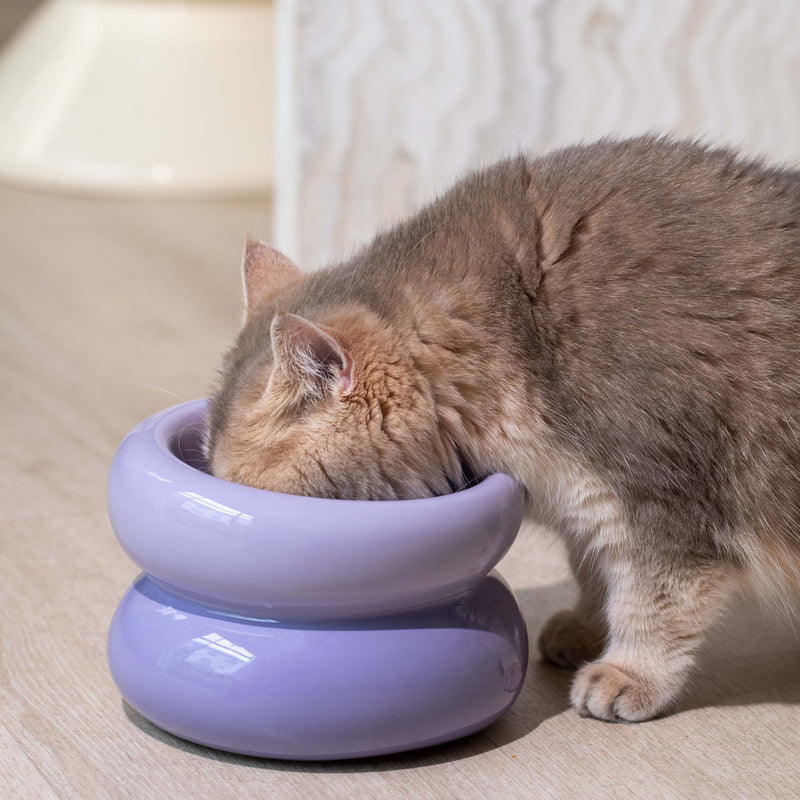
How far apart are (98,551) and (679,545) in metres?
1.12

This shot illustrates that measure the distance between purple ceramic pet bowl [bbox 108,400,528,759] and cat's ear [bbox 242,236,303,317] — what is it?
1.28ft

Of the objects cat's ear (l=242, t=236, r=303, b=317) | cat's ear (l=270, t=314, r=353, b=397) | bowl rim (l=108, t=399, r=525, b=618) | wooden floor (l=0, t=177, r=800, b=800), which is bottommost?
wooden floor (l=0, t=177, r=800, b=800)

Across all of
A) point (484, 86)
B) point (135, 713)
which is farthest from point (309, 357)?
point (484, 86)

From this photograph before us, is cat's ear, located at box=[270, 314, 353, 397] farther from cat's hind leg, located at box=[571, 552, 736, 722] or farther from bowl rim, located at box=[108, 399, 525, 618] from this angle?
cat's hind leg, located at box=[571, 552, 736, 722]

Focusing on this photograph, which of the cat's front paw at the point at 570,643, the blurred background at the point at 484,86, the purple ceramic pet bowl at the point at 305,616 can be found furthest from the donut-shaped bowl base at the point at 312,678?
the blurred background at the point at 484,86

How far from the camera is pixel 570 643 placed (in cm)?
185

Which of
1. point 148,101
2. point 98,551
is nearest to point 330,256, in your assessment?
point 98,551

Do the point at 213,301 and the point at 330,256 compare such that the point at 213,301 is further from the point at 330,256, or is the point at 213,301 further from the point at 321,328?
the point at 321,328

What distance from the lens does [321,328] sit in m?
1.53

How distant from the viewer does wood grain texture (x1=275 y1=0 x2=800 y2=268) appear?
297 cm

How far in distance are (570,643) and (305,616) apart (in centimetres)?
54

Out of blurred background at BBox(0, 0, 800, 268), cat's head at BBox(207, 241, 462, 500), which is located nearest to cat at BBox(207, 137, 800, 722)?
cat's head at BBox(207, 241, 462, 500)

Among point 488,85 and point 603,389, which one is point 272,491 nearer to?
point 603,389

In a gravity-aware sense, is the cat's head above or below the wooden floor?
above
